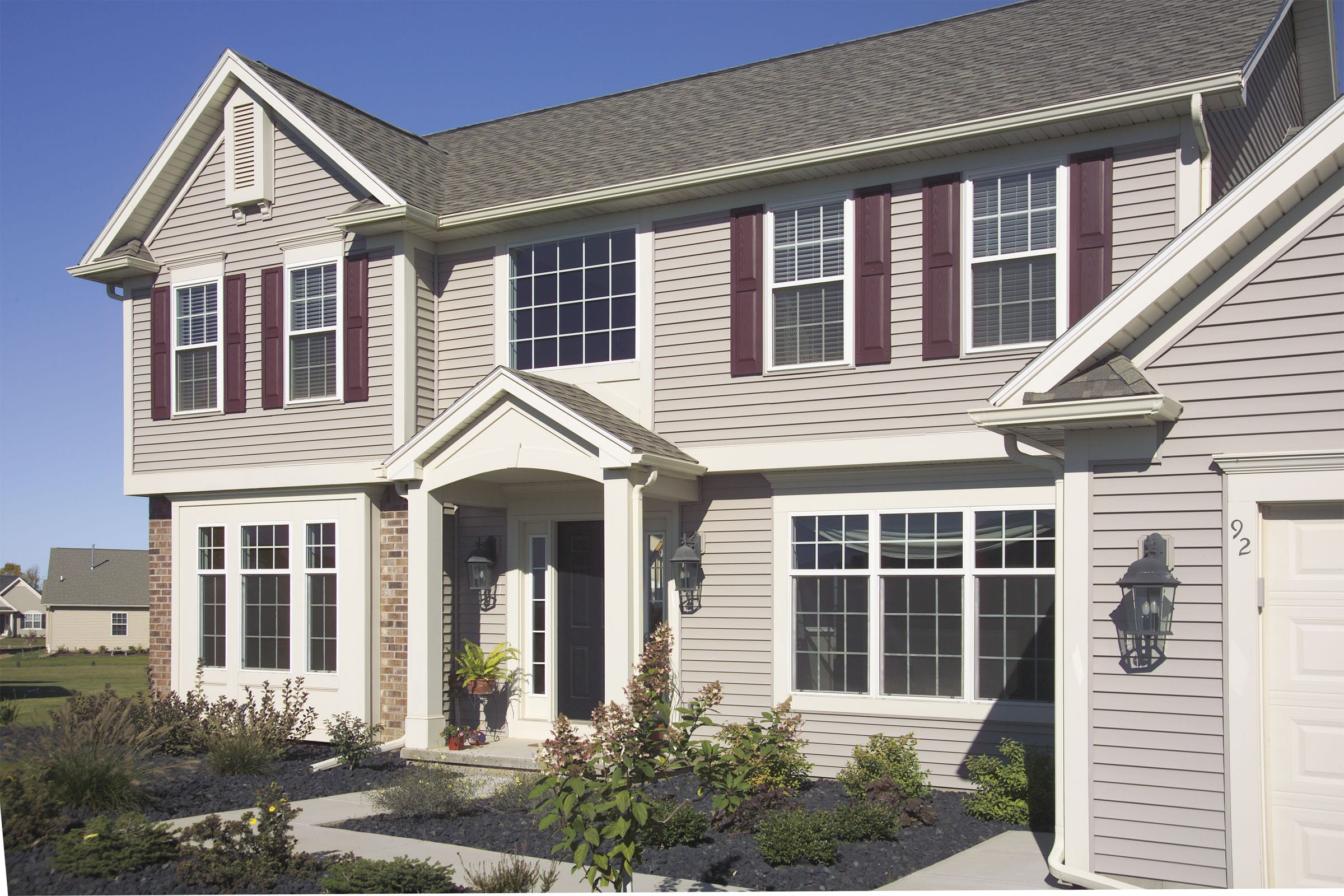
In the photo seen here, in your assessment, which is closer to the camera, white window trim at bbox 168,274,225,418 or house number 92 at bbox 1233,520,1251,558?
house number 92 at bbox 1233,520,1251,558

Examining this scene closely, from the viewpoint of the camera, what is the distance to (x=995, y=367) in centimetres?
1000

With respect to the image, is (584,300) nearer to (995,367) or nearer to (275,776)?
(995,367)

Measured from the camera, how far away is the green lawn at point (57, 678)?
21734 mm

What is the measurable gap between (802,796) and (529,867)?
2959mm

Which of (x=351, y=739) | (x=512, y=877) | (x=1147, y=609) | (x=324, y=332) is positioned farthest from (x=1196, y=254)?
(x=324, y=332)

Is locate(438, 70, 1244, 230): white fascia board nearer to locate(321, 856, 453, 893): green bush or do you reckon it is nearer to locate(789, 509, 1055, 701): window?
locate(789, 509, 1055, 701): window

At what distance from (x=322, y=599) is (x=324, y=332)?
3134mm

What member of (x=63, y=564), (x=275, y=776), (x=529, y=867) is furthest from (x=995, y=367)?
(x=63, y=564)

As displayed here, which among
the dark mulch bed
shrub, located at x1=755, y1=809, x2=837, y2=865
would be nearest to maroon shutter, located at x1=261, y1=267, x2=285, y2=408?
the dark mulch bed

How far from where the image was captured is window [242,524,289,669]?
13.6 m

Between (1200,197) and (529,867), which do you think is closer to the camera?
(529,867)

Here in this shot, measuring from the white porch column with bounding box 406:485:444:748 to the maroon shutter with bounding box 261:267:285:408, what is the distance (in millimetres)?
2794

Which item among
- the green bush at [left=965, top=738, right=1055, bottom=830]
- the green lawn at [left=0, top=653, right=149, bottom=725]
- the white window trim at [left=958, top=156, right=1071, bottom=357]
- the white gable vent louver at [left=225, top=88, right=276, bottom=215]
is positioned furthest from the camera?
the green lawn at [left=0, top=653, right=149, bottom=725]

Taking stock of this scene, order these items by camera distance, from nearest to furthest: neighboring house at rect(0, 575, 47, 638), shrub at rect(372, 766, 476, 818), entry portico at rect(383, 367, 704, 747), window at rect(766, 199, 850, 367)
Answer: shrub at rect(372, 766, 476, 818)
entry portico at rect(383, 367, 704, 747)
window at rect(766, 199, 850, 367)
neighboring house at rect(0, 575, 47, 638)
